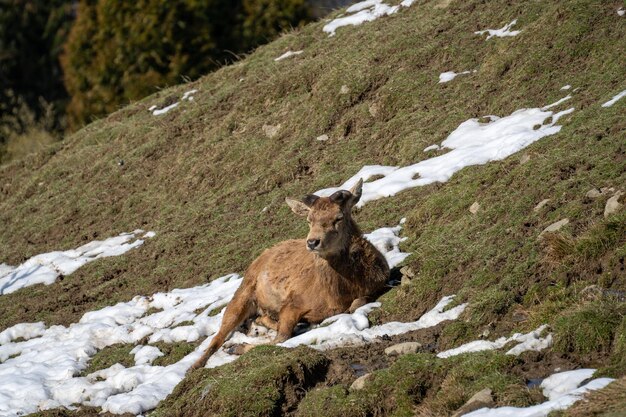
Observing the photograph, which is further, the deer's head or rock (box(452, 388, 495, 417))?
the deer's head

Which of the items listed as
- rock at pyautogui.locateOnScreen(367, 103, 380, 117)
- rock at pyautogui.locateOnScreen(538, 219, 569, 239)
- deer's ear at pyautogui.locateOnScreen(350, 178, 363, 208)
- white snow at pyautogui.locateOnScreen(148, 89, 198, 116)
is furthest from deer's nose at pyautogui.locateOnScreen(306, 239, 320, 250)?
white snow at pyautogui.locateOnScreen(148, 89, 198, 116)

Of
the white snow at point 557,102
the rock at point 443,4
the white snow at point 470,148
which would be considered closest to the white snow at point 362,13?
the rock at point 443,4

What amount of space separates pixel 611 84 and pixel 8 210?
1108 centimetres

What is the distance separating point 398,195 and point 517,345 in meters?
4.91

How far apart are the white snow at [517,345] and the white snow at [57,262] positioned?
7.73 metres

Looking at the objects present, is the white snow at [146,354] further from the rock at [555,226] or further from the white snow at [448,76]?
the white snow at [448,76]

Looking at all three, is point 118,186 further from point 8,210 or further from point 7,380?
point 7,380

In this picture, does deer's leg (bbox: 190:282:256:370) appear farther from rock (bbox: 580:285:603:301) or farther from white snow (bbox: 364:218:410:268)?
rock (bbox: 580:285:603:301)

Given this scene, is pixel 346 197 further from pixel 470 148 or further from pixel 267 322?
pixel 470 148

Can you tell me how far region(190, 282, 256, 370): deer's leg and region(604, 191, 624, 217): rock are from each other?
12.9 ft

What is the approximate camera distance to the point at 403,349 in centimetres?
866

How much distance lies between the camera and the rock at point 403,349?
8.65 metres

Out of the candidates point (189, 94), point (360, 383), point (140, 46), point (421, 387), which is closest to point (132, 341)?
point (360, 383)

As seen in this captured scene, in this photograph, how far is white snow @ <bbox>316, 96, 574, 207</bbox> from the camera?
40.3ft
